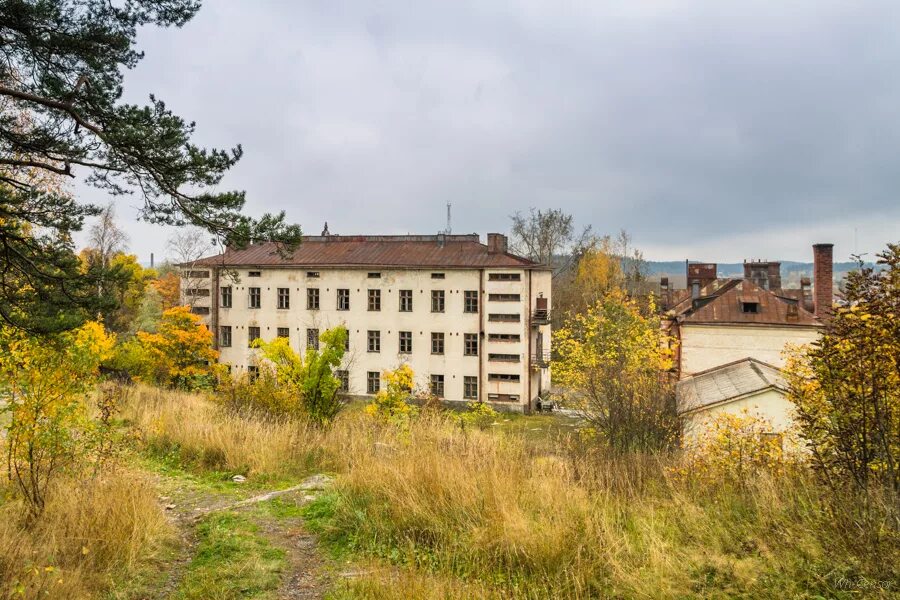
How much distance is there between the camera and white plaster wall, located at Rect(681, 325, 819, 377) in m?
25.6

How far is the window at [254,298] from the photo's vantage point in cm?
3694

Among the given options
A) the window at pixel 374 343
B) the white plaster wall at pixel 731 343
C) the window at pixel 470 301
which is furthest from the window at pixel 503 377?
the white plaster wall at pixel 731 343

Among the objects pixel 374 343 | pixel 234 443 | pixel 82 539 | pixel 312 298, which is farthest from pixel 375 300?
Answer: pixel 82 539

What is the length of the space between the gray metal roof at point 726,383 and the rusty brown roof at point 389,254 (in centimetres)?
1232

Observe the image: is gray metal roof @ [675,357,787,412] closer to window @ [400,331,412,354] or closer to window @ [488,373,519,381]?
window @ [488,373,519,381]

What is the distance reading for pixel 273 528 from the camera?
19.6 ft

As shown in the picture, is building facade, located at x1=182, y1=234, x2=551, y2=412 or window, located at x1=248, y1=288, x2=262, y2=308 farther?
window, located at x1=248, y1=288, x2=262, y2=308

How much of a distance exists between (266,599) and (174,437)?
235 inches

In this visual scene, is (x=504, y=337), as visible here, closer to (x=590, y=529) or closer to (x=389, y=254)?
(x=389, y=254)

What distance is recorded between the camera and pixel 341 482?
6.89 m

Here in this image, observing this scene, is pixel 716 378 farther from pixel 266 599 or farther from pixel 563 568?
pixel 266 599

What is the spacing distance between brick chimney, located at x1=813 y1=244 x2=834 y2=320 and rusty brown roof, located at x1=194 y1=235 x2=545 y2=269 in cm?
1416

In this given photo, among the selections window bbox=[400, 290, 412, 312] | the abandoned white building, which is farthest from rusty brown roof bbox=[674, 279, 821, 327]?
window bbox=[400, 290, 412, 312]

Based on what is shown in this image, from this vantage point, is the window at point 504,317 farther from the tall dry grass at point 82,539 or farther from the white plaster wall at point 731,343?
the tall dry grass at point 82,539
